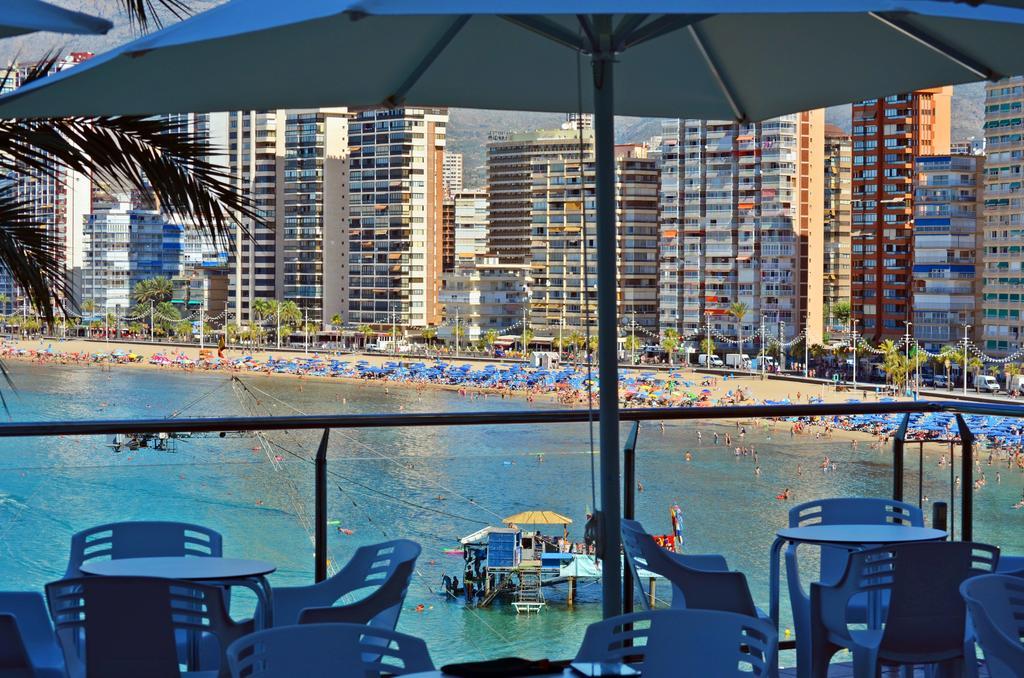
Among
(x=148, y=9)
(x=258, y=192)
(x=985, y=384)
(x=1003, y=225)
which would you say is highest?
(x=258, y=192)

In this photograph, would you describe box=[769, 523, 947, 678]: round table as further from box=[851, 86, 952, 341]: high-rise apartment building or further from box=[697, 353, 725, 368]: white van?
box=[851, 86, 952, 341]: high-rise apartment building

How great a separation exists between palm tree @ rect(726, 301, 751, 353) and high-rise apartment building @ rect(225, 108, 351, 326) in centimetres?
2760

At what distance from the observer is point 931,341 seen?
232 feet

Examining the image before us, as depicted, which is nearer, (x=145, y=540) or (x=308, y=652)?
(x=308, y=652)

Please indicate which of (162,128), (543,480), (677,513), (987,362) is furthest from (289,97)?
(987,362)

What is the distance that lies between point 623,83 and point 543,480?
138 feet

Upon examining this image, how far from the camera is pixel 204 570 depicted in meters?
2.90

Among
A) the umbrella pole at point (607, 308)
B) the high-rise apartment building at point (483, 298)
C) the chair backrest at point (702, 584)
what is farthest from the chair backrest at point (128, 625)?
the high-rise apartment building at point (483, 298)

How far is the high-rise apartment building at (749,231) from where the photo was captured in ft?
254

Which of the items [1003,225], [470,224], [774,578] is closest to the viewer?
[774,578]

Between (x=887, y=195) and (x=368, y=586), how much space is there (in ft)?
260

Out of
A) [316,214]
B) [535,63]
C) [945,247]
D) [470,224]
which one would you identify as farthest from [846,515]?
[470,224]

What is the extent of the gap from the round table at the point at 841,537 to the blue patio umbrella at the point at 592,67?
2.31 ft

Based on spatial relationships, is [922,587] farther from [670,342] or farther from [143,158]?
[670,342]
